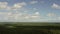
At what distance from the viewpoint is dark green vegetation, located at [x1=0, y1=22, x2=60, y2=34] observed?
1.58 metres

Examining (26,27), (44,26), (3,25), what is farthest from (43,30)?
(3,25)

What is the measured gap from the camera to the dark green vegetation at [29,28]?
158cm

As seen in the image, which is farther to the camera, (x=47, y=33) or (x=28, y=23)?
(x=28, y=23)

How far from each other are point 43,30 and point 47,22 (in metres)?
0.16

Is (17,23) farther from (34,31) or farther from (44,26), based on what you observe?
(44,26)

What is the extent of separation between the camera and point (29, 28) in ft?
5.24

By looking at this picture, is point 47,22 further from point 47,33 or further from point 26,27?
point 26,27

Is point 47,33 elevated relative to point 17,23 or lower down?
lower down

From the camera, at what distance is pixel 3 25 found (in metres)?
1.65

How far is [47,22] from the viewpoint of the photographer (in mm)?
1677

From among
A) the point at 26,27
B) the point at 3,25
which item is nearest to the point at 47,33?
the point at 26,27

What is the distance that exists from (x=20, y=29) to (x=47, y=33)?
37 centimetres

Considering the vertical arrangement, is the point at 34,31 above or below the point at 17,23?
below

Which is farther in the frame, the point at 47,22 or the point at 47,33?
the point at 47,22
